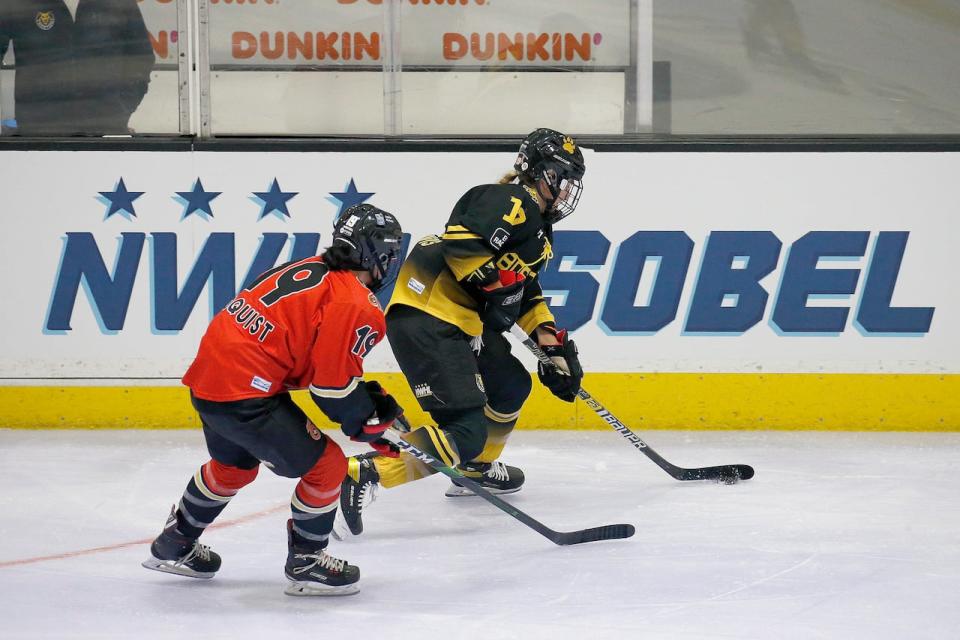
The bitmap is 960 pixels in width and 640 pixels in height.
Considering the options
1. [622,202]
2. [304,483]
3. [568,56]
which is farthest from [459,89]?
[304,483]

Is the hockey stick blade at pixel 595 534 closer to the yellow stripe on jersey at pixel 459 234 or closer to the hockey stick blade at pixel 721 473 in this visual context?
the hockey stick blade at pixel 721 473

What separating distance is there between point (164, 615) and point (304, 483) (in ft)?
1.43

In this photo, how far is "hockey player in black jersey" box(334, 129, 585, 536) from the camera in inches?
135

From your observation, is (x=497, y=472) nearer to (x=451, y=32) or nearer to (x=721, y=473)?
(x=721, y=473)

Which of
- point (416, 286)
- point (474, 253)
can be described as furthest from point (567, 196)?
point (416, 286)

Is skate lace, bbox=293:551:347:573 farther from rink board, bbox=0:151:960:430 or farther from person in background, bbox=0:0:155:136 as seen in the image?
person in background, bbox=0:0:155:136

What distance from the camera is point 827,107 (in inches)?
195

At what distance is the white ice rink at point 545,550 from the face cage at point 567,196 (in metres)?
0.96

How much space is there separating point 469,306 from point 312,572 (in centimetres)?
103

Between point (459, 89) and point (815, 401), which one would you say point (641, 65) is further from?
point (815, 401)

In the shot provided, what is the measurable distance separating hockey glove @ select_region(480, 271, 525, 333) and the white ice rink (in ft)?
1.98

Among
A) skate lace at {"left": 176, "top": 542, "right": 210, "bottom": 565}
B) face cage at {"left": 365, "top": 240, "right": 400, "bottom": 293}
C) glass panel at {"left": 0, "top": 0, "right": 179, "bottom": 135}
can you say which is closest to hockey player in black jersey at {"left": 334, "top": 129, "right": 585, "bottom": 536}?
skate lace at {"left": 176, "top": 542, "right": 210, "bottom": 565}

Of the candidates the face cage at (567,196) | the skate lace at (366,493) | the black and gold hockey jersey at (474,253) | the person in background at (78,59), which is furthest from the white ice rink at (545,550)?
the person in background at (78,59)

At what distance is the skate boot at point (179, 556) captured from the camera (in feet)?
9.62
